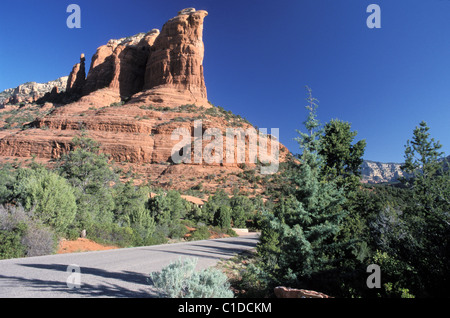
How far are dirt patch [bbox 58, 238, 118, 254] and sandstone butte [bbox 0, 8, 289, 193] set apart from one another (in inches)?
1238

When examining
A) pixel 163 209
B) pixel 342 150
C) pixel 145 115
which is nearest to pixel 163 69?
pixel 145 115

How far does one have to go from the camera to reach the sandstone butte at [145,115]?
50.6 m

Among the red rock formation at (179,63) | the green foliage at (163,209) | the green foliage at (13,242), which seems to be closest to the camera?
the green foliage at (13,242)

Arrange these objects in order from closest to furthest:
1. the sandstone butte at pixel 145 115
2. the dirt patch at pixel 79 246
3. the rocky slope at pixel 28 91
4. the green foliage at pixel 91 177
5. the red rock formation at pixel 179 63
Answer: the dirt patch at pixel 79 246 < the green foliage at pixel 91 177 < the sandstone butte at pixel 145 115 < the red rock formation at pixel 179 63 < the rocky slope at pixel 28 91

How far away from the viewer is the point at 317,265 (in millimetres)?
5254

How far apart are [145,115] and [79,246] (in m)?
53.0

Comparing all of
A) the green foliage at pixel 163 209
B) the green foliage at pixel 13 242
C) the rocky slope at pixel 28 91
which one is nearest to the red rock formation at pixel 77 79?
the rocky slope at pixel 28 91

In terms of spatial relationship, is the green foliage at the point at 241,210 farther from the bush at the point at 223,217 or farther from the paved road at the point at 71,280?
the paved road at the point at 71,280

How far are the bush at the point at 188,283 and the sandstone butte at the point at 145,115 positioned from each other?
135 feet

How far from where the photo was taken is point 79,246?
11805 millimetres

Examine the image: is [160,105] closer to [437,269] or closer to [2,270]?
[2,270]

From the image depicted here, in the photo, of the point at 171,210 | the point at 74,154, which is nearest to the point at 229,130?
the point at 171,210

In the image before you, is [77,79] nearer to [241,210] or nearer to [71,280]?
[241,210]
